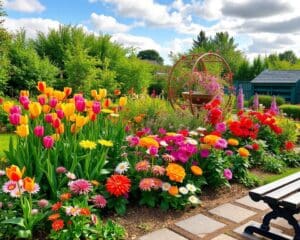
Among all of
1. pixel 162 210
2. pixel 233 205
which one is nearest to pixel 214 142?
pixel 233 205

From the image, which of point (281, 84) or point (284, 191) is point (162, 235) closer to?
point (284, 191)

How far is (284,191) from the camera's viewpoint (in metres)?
2.58

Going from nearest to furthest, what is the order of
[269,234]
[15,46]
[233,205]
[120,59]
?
1. [269,234]
2. [233,205]
3. [15,46]
4. [120,59]

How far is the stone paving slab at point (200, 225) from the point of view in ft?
9.07

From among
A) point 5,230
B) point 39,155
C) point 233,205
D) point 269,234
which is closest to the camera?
point 5,230

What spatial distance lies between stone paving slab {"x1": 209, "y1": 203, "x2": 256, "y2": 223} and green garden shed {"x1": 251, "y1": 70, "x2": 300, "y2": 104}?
15.0m

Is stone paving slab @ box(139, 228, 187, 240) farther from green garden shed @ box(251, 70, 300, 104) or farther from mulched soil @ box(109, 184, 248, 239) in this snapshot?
green garden shed @ box(251, 70, 300, 104)

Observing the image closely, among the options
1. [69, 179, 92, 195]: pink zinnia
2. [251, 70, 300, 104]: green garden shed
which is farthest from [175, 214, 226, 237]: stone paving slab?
[251, 70, 300, 104]: green garden shed

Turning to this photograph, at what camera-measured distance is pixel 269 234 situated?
8.67ft

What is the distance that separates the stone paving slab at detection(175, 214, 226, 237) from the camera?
2764 millimetres

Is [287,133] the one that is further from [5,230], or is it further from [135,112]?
[5,230]

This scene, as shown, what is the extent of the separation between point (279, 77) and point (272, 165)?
1426 cm

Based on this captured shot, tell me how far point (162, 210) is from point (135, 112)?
9.68 feet

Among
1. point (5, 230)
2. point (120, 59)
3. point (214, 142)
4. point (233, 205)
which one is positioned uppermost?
point (120, 59)
